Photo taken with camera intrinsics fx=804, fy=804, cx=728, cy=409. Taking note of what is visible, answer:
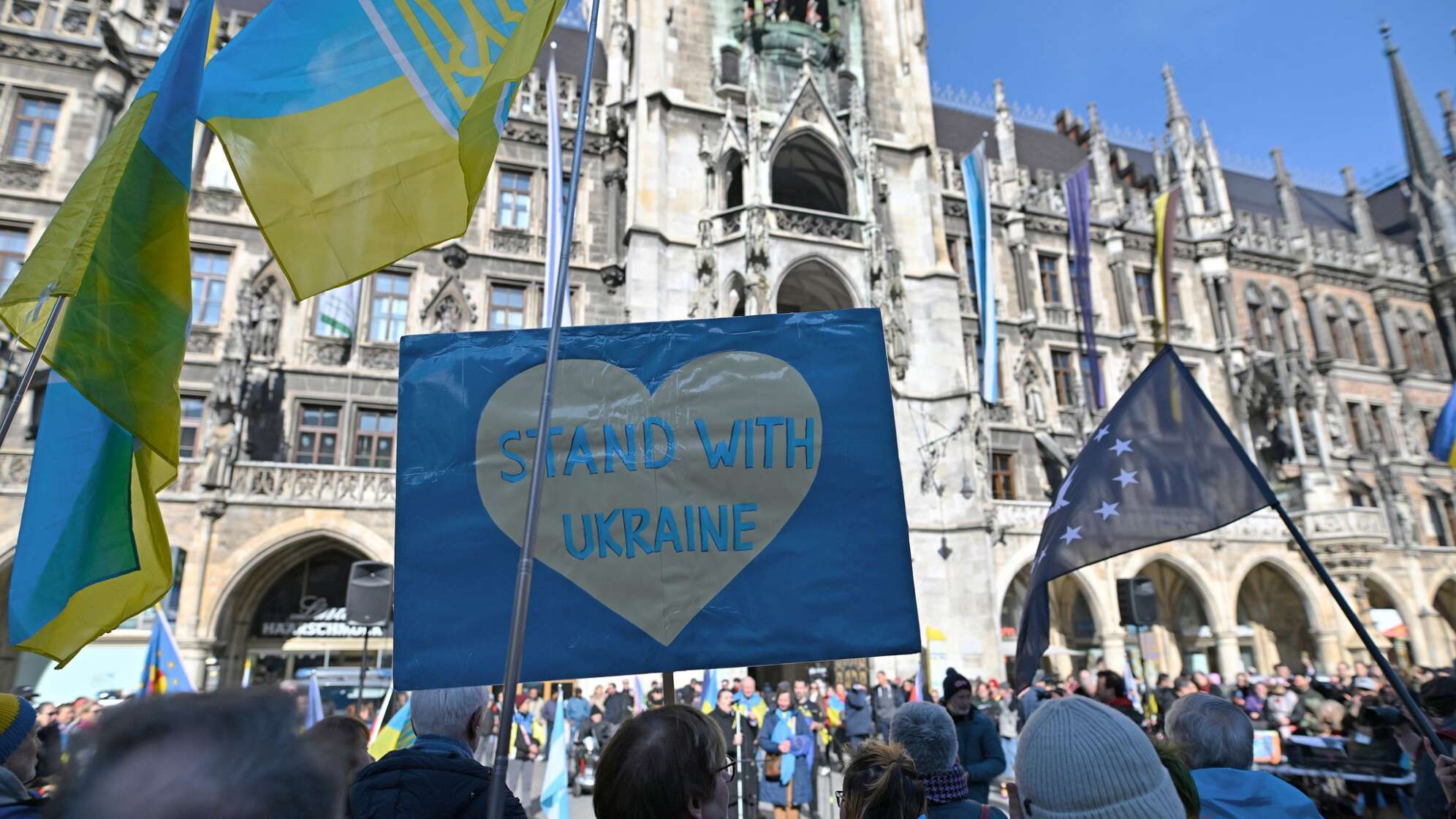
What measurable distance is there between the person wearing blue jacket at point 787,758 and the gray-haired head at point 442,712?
298 inches

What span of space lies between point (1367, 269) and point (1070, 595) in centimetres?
1855

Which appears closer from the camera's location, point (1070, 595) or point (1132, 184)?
point (1070, 595)

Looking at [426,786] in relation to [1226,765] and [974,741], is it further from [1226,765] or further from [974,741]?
[974,741]

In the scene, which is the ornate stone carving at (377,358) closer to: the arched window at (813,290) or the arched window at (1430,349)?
the arched window at (813,290)

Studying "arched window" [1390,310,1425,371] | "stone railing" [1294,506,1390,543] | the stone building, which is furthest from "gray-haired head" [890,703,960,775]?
"arched window" [1390,310,1425,371]

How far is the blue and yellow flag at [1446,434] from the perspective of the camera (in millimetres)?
11844

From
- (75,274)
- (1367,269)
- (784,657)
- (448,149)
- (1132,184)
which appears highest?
(1132,184)

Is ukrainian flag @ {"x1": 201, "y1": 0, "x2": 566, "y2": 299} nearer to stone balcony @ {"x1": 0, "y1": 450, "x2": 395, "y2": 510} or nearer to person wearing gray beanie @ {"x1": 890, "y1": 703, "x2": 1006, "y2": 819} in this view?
person wearing gray beanie @ {"x1": 890, "y1": 703, "x2": 1006, "y2": 819}

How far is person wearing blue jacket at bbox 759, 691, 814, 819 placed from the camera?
30.6 feet

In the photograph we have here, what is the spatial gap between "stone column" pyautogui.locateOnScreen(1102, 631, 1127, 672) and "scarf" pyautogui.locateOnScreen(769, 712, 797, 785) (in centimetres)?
1406

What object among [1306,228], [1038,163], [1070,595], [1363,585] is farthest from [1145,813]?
[1306,228]

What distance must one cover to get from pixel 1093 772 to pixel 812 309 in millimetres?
19959

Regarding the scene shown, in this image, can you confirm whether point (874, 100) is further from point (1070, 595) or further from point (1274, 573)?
point (1274, 573)

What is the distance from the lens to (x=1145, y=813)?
5.14 ft
